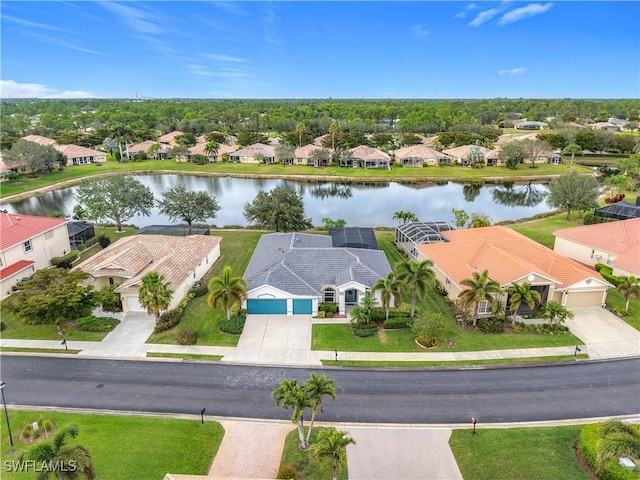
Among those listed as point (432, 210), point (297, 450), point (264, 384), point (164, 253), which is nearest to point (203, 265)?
point (164, 253)

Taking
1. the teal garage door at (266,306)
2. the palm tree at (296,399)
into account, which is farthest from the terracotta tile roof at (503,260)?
the palm tree at (296,399)

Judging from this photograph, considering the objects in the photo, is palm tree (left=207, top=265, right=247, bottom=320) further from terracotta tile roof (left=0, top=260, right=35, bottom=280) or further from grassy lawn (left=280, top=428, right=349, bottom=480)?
terracotta tile roof (left=0, top=260, right=35, bottom=280)

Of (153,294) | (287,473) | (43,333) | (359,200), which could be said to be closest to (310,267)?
(153,294)

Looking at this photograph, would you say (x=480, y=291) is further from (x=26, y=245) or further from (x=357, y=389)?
(x=26, y=245)

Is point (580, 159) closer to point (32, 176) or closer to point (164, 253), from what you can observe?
point (164, 253)

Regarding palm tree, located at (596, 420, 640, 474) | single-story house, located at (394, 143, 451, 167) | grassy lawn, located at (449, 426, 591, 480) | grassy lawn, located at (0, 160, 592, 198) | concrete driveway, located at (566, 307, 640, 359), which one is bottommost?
grassy lawn, located at (449, 426, 591, 480)

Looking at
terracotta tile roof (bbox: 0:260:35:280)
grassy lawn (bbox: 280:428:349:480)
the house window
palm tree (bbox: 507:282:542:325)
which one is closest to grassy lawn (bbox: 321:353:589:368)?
palm tree (bbox: 507:282:542:325)
